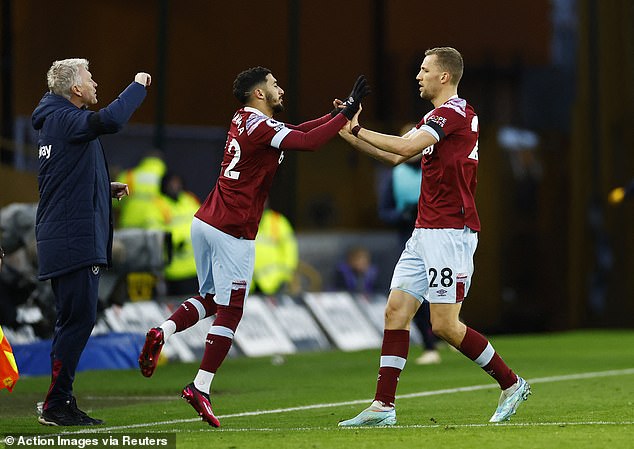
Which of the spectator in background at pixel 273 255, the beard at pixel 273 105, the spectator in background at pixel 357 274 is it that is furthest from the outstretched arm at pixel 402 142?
the spectator in background at pixel 357 274

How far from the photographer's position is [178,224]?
19.2 meters

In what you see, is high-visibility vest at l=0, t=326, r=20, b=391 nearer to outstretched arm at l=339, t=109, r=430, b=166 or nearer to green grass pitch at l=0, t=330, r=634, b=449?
green grass pitch at l=0, t=330, r=634, b=449

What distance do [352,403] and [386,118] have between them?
17951mm

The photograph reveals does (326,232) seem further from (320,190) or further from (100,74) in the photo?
(100,74)

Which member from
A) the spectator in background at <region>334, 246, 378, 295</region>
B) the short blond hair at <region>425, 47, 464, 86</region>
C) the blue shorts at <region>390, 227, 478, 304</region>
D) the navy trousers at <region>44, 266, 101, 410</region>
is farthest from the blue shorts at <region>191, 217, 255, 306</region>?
the spectator in background at <region>334, 246, 378, 295</region>

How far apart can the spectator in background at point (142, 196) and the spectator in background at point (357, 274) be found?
4.05m

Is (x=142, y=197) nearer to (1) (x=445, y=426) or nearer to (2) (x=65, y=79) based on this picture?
(2) (x=65, y=79)

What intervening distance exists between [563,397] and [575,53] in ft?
55.5

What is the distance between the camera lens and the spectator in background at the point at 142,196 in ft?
62.9

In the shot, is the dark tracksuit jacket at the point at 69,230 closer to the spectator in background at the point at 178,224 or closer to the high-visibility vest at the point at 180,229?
the high-visibility vest at the point at 180,229

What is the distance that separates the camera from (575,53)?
90.6 ft

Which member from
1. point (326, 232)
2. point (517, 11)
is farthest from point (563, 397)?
point (517, 11)

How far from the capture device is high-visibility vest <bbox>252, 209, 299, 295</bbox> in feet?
65.6

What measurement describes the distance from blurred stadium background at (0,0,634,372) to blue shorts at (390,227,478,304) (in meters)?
13.4
